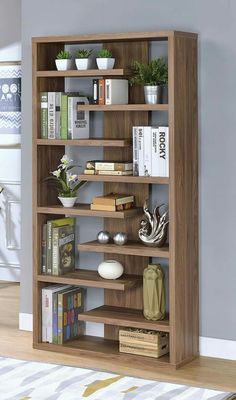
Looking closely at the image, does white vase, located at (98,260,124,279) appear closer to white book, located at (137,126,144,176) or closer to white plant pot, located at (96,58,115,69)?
white book, located at (137,126,144,176)

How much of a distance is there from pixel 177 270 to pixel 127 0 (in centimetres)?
161

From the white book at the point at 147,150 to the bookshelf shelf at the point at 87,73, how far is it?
→ 340mm

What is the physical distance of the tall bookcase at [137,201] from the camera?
15.1 ft

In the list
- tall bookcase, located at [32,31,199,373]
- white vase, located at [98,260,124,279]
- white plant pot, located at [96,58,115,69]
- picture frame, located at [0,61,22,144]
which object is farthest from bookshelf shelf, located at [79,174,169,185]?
picture frame, located at [0,61,22,144]

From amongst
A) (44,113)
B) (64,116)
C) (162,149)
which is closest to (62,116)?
(64,116)

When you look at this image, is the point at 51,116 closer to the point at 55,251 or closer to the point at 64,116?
the point at 64,116

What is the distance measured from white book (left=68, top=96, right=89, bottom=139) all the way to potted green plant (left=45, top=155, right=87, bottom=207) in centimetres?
17

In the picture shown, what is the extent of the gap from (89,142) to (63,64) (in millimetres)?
492

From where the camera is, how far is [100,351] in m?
4.93

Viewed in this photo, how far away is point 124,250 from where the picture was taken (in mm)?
4781

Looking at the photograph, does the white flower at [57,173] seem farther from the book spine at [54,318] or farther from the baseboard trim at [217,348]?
the baseboard trim at [217,348]

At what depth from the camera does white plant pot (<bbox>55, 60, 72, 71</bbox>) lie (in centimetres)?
496

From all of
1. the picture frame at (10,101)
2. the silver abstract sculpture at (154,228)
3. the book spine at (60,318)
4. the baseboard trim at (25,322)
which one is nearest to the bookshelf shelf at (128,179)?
the silver abstract sculpture at (154,228)

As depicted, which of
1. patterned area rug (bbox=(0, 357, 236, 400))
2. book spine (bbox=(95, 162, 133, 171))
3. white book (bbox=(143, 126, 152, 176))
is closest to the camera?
patterned area rug (bbox=(0, 357, 236, 400))
